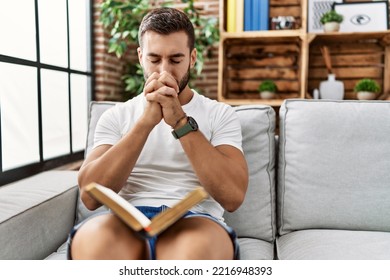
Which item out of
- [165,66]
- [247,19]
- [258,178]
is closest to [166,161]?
[165,66]

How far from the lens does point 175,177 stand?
1180 mm

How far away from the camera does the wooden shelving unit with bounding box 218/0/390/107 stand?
8.73 feet

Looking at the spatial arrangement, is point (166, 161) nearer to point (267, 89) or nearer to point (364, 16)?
point (267, 89)

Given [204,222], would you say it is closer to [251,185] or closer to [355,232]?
[251,185]

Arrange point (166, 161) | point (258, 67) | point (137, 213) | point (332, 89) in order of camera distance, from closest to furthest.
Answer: point (137, 213), point (166, 161), point (332, 89), point (258, 67)

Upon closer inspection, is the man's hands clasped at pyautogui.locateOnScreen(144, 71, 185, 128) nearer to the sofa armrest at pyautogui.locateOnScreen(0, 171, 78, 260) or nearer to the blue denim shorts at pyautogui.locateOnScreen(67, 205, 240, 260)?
the blue denim shorts at pyautogui.locateOnScreen(67, 205, 240, 260)

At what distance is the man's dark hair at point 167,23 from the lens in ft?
3.94

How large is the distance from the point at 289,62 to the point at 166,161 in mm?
1904

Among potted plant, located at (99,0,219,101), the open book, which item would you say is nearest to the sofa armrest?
the open book

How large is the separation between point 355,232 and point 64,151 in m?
1.70

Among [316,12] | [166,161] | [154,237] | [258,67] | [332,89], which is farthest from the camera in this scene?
[258,67]

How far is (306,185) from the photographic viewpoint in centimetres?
141
